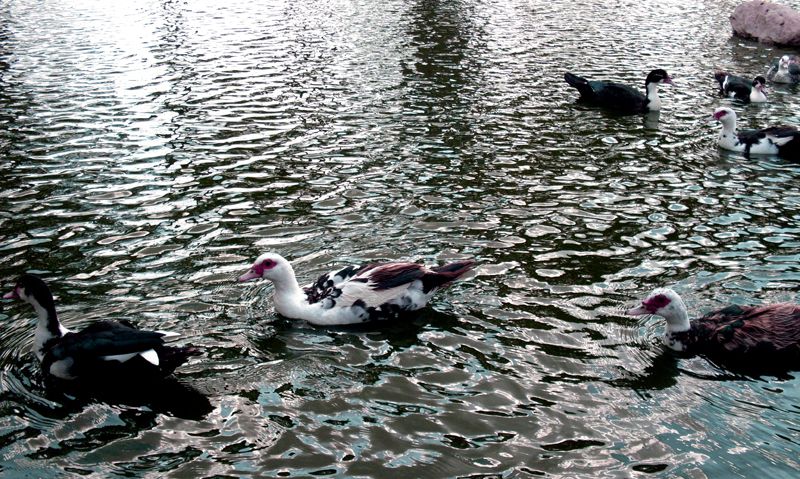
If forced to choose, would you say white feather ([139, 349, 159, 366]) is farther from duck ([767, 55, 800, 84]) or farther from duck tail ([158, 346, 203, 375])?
duck ([767, 55, 800, 84])

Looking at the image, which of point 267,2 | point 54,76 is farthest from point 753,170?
point 267,2

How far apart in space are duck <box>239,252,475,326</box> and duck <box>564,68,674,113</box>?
1027 centimetres

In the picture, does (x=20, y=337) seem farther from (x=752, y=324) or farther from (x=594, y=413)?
(x=752, y=324)

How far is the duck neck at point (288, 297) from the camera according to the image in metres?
8.63

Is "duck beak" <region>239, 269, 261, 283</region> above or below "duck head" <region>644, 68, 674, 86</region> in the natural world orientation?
below

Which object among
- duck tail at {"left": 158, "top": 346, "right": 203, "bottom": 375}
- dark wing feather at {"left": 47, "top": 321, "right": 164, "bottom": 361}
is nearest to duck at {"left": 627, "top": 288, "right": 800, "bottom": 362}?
duck tail at {"left": 158, "top": 346, "right": 203, "bottom": 375}

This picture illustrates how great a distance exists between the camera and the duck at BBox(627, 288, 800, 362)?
7.73m

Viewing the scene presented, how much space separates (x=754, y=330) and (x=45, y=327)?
21.7 ft

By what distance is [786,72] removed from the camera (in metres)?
20.6

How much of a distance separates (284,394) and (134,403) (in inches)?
51.1

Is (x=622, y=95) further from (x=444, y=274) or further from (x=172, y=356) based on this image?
(x=172, y=356)

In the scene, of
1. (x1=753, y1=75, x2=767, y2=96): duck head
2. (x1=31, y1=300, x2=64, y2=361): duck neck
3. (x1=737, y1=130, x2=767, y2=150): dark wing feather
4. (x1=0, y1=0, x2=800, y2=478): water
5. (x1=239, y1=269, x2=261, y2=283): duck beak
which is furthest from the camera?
(x1=753, y1=75, x2=767, y2=96): duck head

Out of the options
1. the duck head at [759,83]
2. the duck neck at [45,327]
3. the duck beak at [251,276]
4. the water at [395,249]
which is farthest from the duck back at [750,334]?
the duck head at [759,83]

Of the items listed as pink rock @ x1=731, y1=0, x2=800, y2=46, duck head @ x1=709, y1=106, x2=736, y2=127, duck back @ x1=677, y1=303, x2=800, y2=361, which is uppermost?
pink rock @ x1=731, y1=0, x2=800, y2=46
